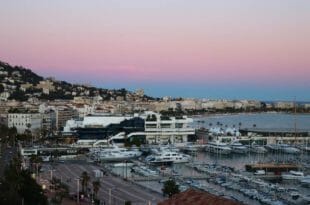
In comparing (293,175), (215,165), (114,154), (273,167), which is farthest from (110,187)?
(114,154)

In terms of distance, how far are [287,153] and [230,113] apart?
122762 mm

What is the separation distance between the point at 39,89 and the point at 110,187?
311 ft

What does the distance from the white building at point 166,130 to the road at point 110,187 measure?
23.7 m

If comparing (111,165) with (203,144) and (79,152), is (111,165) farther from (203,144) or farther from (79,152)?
(203,144)

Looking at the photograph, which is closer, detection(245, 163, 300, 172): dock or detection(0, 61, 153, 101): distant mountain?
detection(245, 163, 300, 172): dock

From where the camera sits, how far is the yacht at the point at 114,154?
173 feet

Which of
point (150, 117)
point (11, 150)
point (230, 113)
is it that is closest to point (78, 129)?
point (150, 117)

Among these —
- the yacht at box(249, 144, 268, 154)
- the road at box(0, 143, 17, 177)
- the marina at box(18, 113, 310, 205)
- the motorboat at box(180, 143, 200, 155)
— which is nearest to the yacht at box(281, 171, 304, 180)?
the marina at box(18, 113, 310, 205)

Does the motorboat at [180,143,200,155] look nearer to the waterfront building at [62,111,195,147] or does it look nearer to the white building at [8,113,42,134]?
the waterfront building at [62,111,195,147]

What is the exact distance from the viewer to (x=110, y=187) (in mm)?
34406

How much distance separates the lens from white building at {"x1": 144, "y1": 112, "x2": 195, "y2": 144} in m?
69.6

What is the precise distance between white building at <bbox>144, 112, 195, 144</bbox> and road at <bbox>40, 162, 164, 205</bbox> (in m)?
23.7

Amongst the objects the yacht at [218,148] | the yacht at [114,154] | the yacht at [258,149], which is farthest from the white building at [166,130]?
the yacht at [114,154]

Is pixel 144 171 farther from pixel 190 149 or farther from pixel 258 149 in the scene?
pixel 258 149
